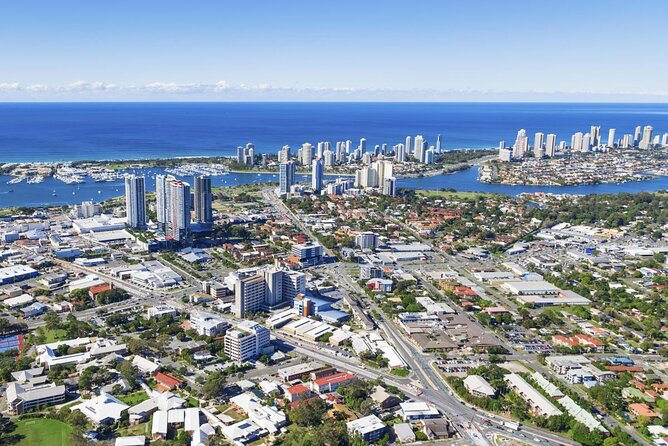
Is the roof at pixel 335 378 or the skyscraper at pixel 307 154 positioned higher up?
the skyscraper at pixel 307 154

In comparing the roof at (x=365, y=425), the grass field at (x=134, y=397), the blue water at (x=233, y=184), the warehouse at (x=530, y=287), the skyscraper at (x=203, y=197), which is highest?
the skyscraper at (x=203, y=197)

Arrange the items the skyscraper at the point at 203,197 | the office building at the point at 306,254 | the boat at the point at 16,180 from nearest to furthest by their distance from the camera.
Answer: the office building at the point at 306,254 → the skyscraper at the point at 203,197 → the boat at the point at 16,180

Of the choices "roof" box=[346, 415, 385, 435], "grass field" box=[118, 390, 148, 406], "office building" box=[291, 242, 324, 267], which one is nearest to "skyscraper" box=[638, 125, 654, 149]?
"office building" box=[291, 242, 324, 267]

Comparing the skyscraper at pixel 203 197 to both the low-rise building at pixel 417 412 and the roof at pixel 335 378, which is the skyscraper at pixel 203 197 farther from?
the low-rise building at pixel 417 412

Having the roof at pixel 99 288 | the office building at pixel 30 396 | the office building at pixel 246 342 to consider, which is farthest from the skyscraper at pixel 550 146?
the office building at pixel 30 396

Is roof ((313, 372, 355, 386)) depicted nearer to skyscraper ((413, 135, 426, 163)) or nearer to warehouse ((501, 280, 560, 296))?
warehouse ((501, 280, 560, 296))

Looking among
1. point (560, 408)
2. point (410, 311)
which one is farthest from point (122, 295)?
point (560, 408)
